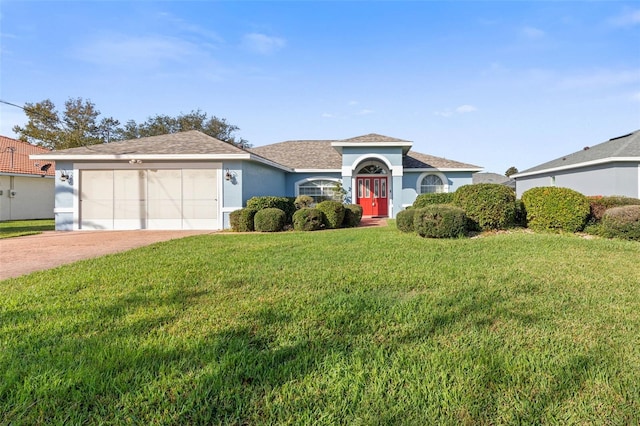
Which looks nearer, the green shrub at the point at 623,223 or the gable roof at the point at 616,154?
the green shrub at the point at 623,223

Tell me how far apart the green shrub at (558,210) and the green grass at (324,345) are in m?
3.73

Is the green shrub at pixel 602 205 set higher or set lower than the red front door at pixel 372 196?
lower

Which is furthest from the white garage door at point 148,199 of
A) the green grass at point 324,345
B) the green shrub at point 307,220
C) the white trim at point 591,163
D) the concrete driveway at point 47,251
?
the white trim at point 591,163

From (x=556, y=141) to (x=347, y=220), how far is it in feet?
52.4

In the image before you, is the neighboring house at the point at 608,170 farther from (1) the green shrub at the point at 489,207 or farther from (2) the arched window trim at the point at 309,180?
(2) the arched window trim at the point at 309,180

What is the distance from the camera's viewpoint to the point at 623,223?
8086mm

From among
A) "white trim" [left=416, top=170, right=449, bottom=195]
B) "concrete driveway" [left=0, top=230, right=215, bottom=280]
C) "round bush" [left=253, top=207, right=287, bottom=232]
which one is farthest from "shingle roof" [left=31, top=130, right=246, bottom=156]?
"white trim" [left=416, top=170, right=449, bottom=195]

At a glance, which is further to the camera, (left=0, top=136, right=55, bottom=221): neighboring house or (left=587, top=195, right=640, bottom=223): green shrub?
(left=0, top=136, right=55, bottom=221): neighboring house

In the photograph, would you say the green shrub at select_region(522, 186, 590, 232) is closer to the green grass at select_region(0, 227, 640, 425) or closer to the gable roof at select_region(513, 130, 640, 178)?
the green grass at select_region(0, 227, 640, 425)

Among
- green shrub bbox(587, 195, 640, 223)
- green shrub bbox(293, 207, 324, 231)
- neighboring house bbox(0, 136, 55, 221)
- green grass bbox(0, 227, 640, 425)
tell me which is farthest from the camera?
neighboring house bbox(0, 136, 55, 221)

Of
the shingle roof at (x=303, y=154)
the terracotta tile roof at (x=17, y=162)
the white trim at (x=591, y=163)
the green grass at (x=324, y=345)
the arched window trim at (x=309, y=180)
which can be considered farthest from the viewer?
the terracotta tile roof at (x=17, y=162)

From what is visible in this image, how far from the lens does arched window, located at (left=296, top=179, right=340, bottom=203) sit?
712 inches

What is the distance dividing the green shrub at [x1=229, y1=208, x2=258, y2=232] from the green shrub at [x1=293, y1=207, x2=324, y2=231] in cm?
165

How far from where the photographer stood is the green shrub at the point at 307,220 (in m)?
11.7
